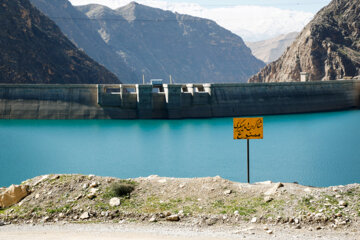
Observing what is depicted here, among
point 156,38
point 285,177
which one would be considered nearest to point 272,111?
point 285,177

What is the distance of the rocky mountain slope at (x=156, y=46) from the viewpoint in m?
165

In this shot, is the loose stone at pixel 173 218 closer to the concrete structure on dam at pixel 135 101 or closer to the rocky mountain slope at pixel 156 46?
the concrete structure on dam at pixel 135 101

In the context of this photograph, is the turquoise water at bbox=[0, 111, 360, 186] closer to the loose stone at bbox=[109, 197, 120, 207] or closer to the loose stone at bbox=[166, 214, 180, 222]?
the loose stone at bbox=[109, 197, 120, 207]

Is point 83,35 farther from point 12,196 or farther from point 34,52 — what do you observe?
point 12,196

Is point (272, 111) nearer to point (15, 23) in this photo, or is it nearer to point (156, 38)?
point (15, 23)

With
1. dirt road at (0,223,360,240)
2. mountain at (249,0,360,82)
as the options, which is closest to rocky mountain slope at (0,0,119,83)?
mountain at (249,0,360,82)

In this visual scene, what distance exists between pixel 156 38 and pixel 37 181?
7102 inches

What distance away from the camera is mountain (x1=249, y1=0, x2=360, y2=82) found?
63.9 metres

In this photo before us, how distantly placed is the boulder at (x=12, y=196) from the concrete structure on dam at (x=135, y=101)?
88.2ft

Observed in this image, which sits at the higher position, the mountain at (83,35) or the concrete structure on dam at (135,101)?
the mountain at (83,35)

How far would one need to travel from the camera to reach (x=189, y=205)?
28.3 ft

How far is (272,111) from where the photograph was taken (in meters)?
40.4

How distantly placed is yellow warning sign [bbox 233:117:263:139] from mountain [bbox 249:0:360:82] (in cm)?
5679

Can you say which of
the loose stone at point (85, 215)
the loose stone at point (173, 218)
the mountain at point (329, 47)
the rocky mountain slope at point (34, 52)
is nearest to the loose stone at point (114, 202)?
the loose stone at point (85, 215)
